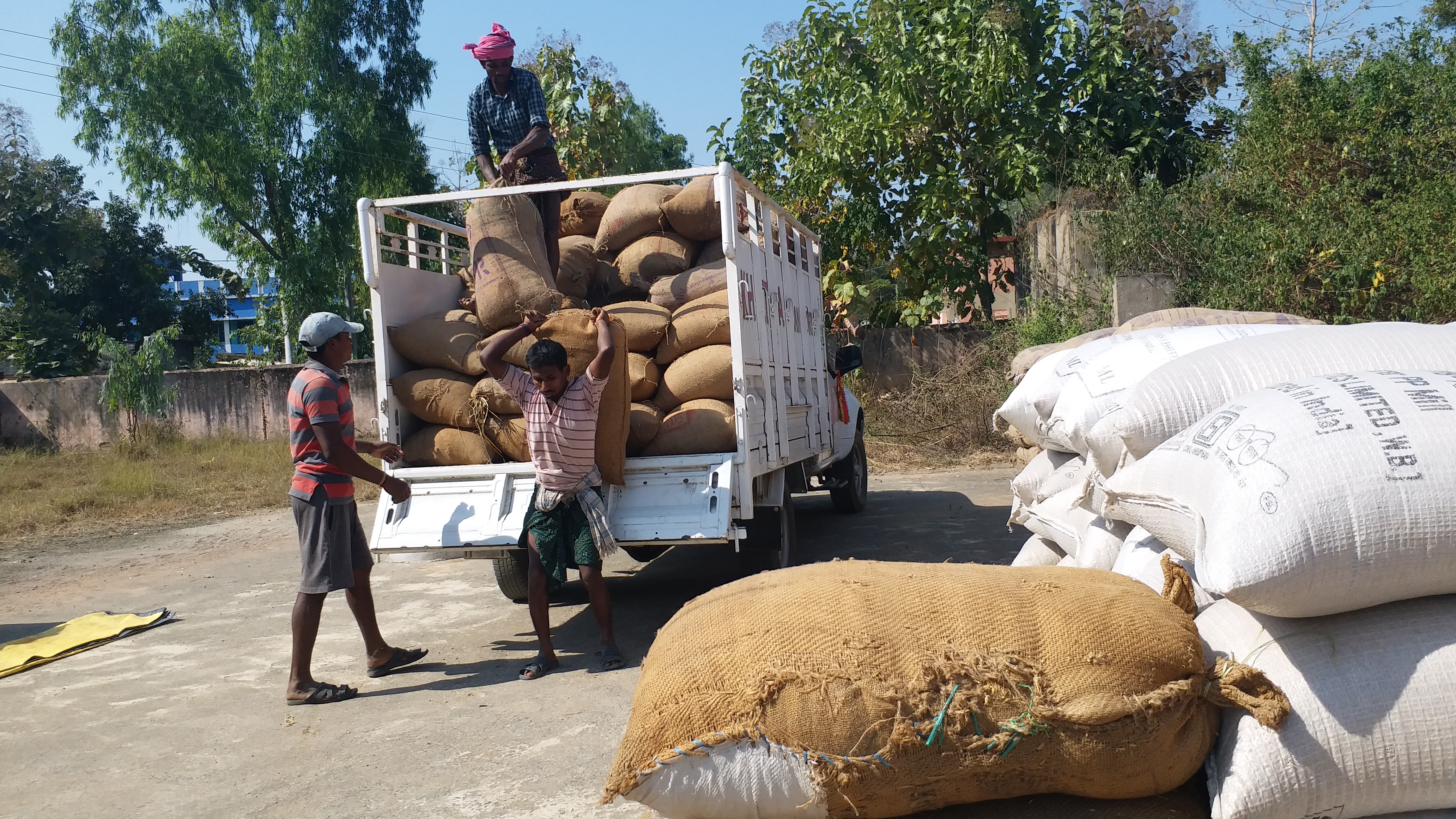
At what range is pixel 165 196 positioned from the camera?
18.3 metres

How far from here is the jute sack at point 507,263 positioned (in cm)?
499

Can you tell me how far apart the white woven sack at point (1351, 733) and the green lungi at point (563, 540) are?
8.81 ft

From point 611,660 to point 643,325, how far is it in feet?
5.37

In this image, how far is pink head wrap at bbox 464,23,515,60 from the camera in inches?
221

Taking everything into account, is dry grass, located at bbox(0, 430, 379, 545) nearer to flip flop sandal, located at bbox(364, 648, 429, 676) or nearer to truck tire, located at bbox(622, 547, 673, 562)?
truck tire, located at bbox(622, 547, 673, 562)

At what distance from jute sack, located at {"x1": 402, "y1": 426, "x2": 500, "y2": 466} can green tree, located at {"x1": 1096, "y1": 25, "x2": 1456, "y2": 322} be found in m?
7.37

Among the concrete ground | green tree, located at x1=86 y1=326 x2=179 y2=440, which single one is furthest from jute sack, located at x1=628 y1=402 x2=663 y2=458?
green tree, located at x1=86 y1=326 x2=179 y2=440

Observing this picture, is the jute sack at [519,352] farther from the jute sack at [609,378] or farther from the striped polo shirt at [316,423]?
the striped polo shirt at [316,423]

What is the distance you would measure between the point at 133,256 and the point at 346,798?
25.8 meters

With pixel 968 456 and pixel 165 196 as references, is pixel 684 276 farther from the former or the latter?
pixel 165 196

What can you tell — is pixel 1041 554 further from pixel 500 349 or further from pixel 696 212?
pixel 696 212

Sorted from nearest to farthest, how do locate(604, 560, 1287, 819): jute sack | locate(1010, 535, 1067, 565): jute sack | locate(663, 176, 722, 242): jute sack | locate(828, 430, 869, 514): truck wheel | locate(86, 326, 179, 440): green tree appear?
locate(604, 560, 1287, 819): jute sack
locate(1010, 535, 1067, 565): jute sack
locate(663, 176, 722, 242): jute sack
locate(828, 430, 869, 514): truck wheel
locate(86, 326, 179, 440): green tree

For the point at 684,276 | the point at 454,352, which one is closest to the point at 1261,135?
the point at 684,276

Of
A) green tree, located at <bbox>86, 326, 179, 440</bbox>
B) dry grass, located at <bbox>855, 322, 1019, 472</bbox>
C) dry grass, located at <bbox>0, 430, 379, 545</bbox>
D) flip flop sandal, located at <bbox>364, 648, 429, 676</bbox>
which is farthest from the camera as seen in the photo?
green tree, located at <bbox>86, 326, 179, 440</bbox>
